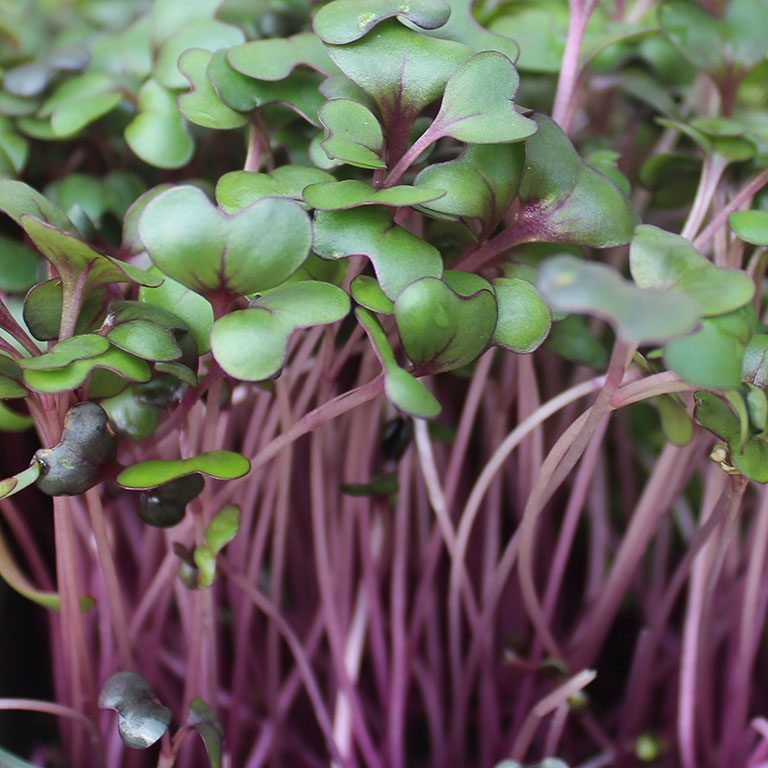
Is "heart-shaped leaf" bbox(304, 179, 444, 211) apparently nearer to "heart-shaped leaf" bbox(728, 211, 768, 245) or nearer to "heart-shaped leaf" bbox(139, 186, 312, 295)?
"heart-shaped leaf" bbox(139, 186, 312, 295)

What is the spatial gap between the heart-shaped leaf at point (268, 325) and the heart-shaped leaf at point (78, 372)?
0.19 feet

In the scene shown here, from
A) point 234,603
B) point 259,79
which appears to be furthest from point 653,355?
point 234,603

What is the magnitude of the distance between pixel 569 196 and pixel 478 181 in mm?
60

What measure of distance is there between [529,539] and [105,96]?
47 centimetres

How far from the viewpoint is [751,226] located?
1.63 feet

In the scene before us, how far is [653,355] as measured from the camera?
0.50m

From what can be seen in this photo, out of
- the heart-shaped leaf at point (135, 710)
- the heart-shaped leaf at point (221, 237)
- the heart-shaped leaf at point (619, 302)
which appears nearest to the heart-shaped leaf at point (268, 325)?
the heart-shaped leaf at point (221, 237)

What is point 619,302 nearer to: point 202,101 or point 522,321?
point 522,321

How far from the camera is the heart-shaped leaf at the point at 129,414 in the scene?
20.1 inches

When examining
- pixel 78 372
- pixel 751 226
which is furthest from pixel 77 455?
pixel 751 226

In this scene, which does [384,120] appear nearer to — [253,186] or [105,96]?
[253,186]

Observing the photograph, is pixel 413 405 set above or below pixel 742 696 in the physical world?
above

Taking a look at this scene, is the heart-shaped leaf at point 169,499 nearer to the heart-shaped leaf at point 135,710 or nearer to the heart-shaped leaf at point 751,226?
the heart-shaped leaf at point 135,710

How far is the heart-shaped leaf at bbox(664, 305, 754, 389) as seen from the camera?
38cm
